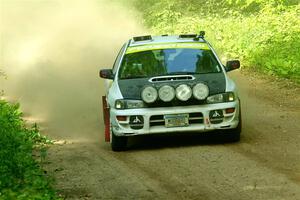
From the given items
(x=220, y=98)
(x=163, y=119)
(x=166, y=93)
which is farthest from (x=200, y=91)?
(x=163, y=119)

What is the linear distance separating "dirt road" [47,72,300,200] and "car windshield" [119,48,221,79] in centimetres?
117

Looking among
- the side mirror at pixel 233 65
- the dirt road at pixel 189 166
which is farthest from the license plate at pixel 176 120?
the side mirror at pixel 233 65

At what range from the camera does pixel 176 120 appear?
11.7 meters

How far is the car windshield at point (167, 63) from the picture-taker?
1269 cm

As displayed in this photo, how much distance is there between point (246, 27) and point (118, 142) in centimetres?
1364

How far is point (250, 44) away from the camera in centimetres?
2356

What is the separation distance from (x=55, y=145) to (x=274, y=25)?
41.3 feet

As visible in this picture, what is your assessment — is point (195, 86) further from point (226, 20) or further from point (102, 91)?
point (226, 20)

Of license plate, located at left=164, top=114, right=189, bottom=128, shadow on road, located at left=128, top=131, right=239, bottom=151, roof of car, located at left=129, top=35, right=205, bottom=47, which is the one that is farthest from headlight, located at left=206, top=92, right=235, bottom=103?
roof of car, located at left=129, top=35, right=205, bottom=47

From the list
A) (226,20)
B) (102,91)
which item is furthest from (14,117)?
(226,20)

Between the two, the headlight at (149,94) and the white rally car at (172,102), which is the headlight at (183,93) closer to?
the white rally car at (172,102)

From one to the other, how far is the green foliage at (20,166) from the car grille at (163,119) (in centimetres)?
192

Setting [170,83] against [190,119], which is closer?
[190,119]

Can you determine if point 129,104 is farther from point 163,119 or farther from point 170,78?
point 170,78
